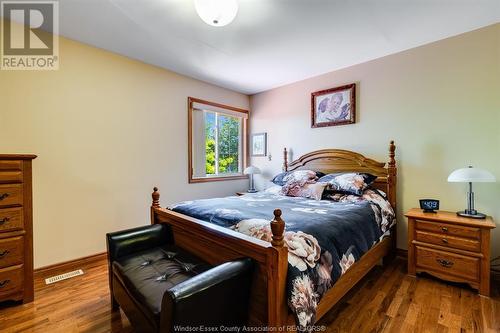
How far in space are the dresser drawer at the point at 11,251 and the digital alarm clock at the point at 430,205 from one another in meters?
3.72

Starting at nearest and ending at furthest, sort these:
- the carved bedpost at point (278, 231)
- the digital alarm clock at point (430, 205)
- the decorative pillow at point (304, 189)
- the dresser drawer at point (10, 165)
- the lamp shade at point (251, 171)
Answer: the carved bedpost at point (278, 231) < the dresser drawer at point (10, 165) < the digital alarm clock at point (430, 205) < the decorative pillow at point (304, 189) < the lamp shade at point (251, 171)

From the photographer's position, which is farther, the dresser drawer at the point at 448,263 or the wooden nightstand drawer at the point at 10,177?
the dresser drawer at the point at 448,263

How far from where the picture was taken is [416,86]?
2744 millimetres

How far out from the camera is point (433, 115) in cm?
264

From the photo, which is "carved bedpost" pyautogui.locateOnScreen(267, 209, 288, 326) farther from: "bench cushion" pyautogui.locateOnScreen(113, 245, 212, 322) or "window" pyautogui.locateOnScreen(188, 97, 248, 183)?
"window" pyautogui.locateOnScreen(188, 97, 248, 183)

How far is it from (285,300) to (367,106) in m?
2.75

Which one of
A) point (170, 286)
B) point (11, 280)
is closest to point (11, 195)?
point (11, 280)

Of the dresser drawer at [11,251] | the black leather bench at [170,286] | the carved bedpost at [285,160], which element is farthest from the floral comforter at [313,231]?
the carved bedpost at [285,160]

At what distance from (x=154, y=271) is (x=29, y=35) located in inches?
104

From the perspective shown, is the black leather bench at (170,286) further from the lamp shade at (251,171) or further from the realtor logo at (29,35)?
the lamp shade at (251,171)

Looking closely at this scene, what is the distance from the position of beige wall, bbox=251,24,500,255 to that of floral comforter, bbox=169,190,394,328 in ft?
2.04

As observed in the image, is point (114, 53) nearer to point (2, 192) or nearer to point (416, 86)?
point (2, 192)

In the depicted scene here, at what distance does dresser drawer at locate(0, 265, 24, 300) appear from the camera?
6.11 ft

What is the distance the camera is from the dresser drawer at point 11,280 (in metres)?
1.86
